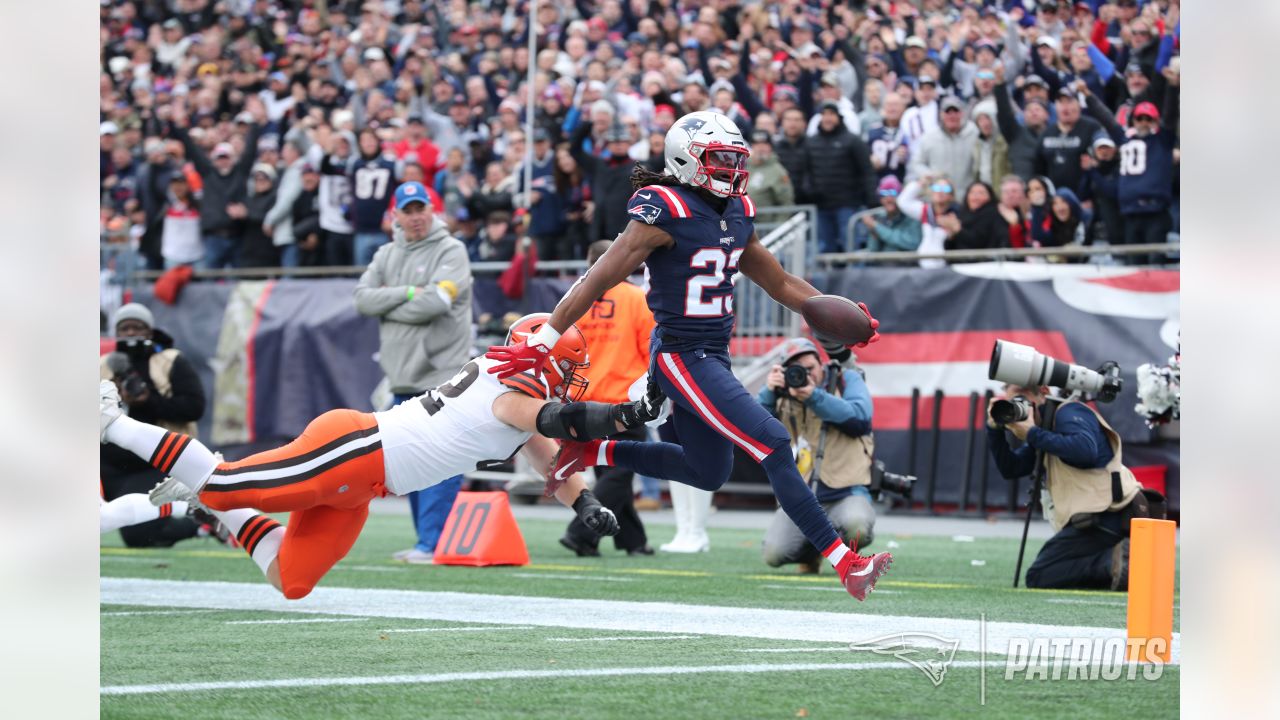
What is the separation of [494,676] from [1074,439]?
4.01 metres

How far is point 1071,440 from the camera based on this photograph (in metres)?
7.88

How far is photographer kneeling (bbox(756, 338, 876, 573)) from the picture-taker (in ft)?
28.4

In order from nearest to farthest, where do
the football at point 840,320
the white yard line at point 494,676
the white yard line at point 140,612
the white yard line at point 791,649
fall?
the white yard line at point 494,676 < the white yard line at point 791,649 < the football at point 840,320 < the white yard line at point 140,612

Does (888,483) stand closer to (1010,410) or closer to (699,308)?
(1010,410)

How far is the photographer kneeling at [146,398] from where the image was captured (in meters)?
10.1

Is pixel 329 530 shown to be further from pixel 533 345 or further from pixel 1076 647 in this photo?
pixel 1076 647

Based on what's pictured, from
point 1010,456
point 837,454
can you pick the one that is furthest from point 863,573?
point 837,454

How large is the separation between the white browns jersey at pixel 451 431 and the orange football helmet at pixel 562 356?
9 centimetres

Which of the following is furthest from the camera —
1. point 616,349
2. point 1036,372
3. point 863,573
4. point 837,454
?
point 616,349

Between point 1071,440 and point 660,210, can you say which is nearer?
point 660,210

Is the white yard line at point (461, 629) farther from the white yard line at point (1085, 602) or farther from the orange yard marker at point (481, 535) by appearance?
the orange yard marker at point (481, 535)

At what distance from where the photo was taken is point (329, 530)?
19.6 ft

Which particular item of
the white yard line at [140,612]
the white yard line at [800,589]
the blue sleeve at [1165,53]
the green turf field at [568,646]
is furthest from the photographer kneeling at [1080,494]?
the blue sleeve at [1165,53]
